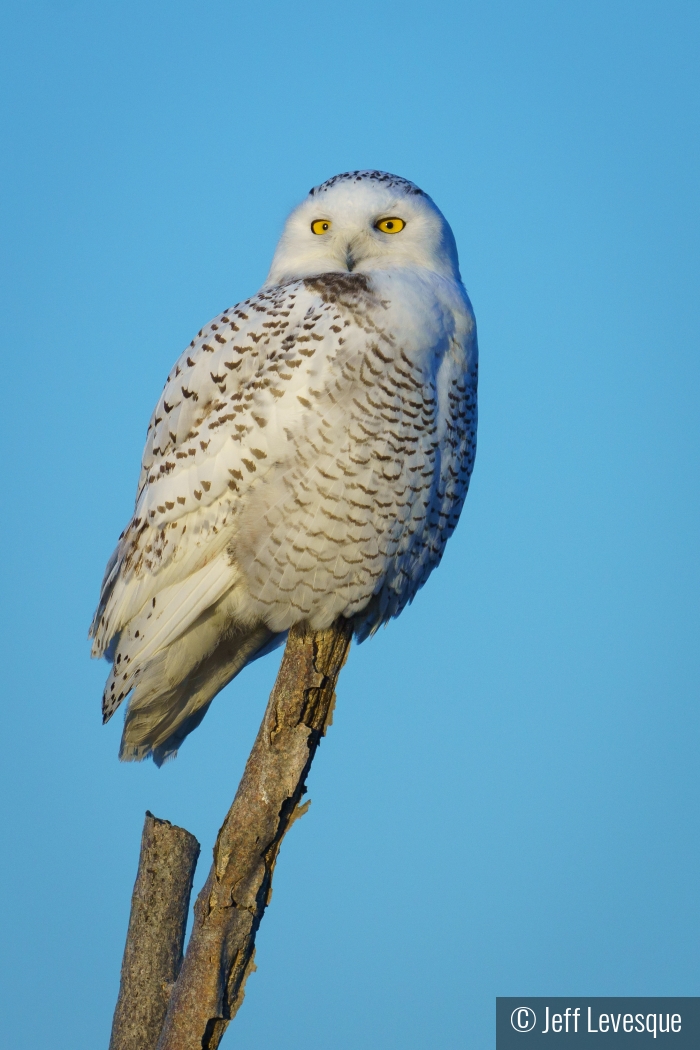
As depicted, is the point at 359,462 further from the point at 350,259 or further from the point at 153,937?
the point at 153,937

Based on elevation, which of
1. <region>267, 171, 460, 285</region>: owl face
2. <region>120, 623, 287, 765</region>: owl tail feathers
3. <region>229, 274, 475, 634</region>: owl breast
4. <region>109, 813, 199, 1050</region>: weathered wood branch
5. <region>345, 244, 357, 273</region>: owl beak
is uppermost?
<region>267, 171, 460, 285</region>: owl face

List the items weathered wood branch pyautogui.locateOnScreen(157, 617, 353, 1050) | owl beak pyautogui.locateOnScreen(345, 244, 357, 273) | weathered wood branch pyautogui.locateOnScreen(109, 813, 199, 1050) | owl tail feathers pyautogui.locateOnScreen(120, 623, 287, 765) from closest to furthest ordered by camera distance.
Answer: weathered wood branch pyautogui.locateOnScreen(157, 617, 353, 1050), weathered wood branch pyautogui.locateOnScreen(109, 813, 199, 1050), owl tail feathers pyautogui.locateOnScreen(120, 623, 287, 765), owl beak pyautogui.locateOnScreen(345, 244, 357, 273)

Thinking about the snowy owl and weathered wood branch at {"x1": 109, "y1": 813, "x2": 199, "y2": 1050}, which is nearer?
the snowy owl

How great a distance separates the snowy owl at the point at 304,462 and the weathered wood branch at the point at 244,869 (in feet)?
1.13

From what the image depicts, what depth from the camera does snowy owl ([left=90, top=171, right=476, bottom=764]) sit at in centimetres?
356

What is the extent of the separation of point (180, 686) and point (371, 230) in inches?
72.1

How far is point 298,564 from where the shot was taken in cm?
363

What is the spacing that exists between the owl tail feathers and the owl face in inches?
54.1

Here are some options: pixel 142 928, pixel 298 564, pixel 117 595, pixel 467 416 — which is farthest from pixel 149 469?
pixel 142 928

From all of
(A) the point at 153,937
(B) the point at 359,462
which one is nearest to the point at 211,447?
(B) the point at 359,462

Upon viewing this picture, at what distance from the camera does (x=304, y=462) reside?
3.54 metres

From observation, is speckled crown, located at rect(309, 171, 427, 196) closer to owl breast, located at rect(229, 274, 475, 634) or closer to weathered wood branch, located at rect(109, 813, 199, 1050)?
owl breast, located at rect(229, 274, 475, 634)

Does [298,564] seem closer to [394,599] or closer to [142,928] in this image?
[394,599]

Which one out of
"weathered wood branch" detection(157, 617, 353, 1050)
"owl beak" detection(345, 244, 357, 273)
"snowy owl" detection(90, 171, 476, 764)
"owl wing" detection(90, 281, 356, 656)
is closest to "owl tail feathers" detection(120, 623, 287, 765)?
"snowy owl" detection(90, 171, 476, 764)
